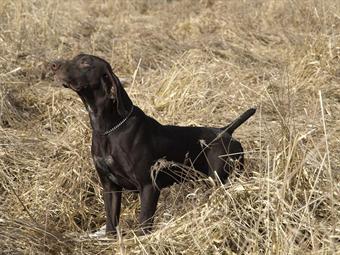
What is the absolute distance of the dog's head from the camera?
3719 millimetres

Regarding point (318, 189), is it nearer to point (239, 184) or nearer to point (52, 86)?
point (239, 184)

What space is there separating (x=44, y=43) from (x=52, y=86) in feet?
4.92

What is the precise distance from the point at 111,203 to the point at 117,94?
72 centimetres

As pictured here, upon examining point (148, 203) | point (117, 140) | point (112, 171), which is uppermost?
point (117, 140)

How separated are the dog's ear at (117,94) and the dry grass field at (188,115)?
1.91 ft

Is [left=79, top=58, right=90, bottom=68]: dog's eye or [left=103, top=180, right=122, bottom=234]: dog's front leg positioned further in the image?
[left=103, top=180, right=122, bottom=234]: dog's front leg

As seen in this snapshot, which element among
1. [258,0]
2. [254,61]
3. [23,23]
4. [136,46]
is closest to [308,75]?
[254,61]

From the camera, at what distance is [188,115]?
18.0ft

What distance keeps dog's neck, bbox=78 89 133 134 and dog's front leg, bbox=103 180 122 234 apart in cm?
36

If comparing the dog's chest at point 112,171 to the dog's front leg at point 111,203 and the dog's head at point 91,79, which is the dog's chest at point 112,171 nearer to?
the dog's front leg at point 111,203

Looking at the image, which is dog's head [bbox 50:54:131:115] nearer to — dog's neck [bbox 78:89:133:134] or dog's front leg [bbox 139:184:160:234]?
dog's neck [bbox 78:89:133:134]

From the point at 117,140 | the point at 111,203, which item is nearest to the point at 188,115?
the point at 111,203

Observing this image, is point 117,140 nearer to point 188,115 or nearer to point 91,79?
point 91,79

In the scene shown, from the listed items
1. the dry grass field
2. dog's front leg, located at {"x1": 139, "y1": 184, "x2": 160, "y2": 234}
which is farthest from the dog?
the dry grass field
